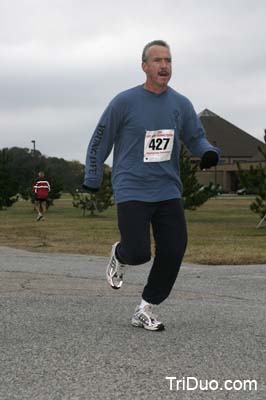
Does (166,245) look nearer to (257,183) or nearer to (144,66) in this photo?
(144,66)

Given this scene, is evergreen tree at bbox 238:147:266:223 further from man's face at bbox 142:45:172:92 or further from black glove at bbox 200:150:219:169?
man's face at bbox 142:45:172:92

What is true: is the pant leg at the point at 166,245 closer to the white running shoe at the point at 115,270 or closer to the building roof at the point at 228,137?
the white running shoe at the point at 115,270

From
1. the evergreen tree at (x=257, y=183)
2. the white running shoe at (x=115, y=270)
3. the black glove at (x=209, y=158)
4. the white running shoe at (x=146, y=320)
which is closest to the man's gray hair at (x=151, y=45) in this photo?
the black glove at (x=209, y=158)

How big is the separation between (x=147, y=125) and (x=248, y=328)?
1.68 meters

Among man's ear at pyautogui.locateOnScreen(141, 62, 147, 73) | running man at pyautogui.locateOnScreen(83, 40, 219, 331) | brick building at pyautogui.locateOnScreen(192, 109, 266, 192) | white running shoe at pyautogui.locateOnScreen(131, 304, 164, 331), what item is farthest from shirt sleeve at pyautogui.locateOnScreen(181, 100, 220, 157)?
brick building at pyautogui.locateOnScreen(192, 109, 266, 192)

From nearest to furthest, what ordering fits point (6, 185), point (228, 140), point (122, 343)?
point (122, 343) → point (6, 185) → point (228, 140)

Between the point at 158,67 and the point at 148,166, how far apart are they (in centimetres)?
71

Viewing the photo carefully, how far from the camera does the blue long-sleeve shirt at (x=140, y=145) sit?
15.7ft

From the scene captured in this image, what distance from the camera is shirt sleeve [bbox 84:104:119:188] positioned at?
483cm

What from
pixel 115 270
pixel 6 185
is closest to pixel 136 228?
pixel 115 270

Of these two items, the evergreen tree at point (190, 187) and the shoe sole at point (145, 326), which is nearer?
the shoe sole at point (145, 326)

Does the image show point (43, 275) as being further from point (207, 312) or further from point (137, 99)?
point (137, 99)

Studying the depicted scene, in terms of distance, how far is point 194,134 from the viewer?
203 inches

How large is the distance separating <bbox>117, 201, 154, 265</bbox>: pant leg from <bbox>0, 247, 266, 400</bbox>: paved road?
22.1 inches
